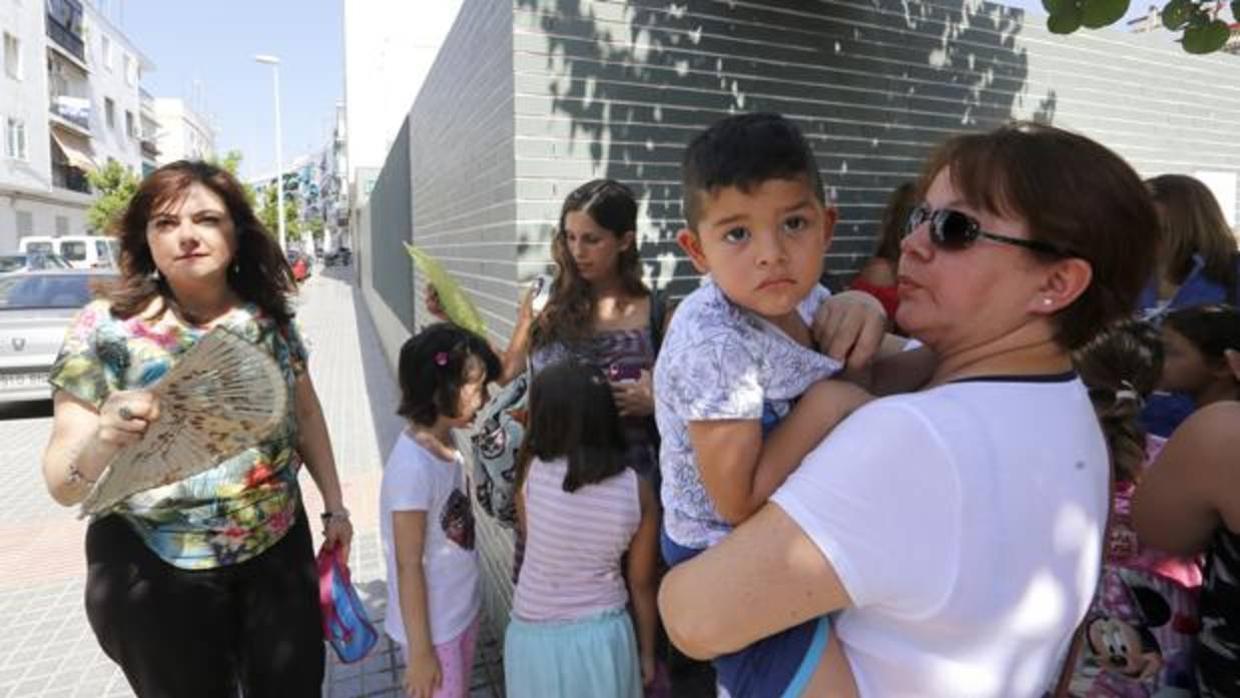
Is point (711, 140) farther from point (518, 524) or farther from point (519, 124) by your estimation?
point (519, 124)

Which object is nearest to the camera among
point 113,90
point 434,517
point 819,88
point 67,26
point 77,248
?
point 434,517

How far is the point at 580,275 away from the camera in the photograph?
9.18 ft

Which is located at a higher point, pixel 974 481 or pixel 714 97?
pixel 714 97

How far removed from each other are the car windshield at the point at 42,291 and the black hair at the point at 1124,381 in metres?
10.8

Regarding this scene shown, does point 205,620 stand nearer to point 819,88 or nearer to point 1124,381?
point 1124,381

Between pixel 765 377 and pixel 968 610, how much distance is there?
1.52ft

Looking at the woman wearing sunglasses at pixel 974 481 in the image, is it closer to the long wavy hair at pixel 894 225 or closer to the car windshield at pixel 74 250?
the long wavy hair at pixel 894 225

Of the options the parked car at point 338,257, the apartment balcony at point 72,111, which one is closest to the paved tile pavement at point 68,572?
the apartment balcony at point 72,111

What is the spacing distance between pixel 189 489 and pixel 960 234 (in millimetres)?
2101

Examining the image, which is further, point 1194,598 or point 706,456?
point 1194,598

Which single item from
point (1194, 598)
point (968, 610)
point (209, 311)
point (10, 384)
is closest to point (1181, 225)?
point (1194, 598)

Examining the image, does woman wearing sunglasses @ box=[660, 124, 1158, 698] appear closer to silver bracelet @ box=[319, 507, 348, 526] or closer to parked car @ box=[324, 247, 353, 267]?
silver bracelet @ box=[319, 507, 348, 526]

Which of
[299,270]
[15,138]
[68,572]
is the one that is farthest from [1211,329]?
[15,138]

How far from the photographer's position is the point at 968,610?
1005mm
